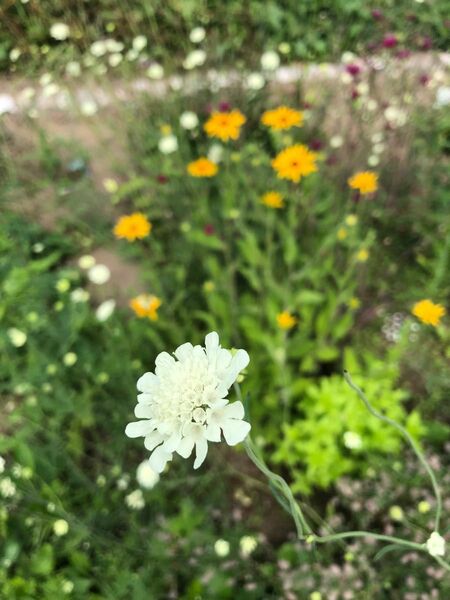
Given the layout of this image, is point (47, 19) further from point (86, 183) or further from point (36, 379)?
point (36, 379)

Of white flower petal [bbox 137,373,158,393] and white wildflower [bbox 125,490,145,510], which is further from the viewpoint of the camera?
white wildflower [bbox 125,490,145,510]

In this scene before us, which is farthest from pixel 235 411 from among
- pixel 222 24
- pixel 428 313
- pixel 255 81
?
pixel 222 24

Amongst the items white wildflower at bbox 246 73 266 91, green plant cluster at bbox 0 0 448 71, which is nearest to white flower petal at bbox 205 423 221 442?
white wildflower at bbox 246 73 266 91

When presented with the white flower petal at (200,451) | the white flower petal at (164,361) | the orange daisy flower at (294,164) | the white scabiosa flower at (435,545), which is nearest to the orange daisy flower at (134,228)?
the orange daisy flower at (294,164)

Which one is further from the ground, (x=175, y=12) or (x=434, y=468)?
(x=175, y=12)

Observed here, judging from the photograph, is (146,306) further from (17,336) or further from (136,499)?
(136,499)

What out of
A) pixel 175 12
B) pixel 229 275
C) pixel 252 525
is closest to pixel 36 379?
pixel 229 275

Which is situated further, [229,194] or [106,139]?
[106,139]

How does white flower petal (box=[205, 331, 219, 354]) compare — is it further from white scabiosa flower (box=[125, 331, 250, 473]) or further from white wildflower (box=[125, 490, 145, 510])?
white wildflower (box=[125, 490, 145, 510])
